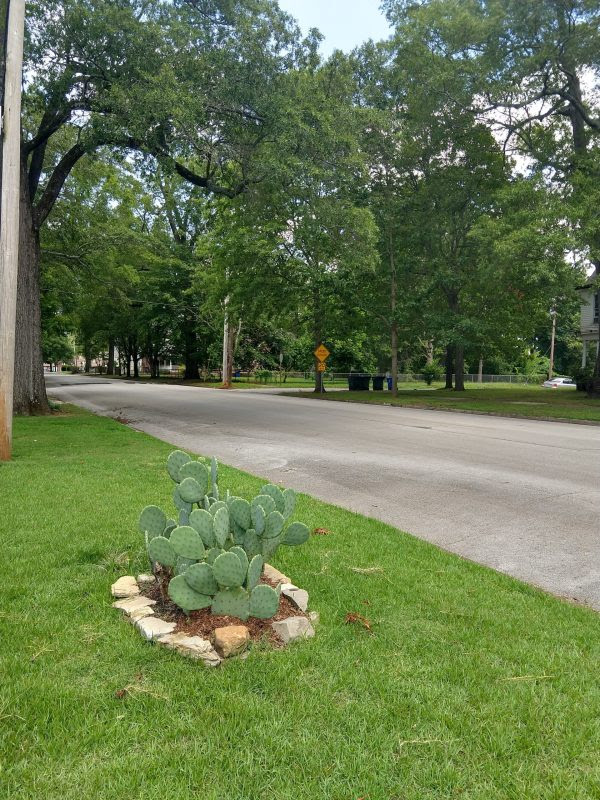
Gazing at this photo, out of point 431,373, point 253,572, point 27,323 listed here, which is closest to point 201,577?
point 253,572

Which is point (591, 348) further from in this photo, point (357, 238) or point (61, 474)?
point (61, 474)

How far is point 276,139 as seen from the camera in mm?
11562

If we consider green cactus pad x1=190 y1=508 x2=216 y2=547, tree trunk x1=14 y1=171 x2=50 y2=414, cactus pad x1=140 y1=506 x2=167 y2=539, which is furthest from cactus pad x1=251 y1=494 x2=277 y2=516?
tree trunk x1=14 y1=171 x2=50 y2=414

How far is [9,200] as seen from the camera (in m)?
8.00

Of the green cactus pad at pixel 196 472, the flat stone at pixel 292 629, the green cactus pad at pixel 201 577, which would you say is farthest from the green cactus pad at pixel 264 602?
the green cactus pad at pixel 196 472

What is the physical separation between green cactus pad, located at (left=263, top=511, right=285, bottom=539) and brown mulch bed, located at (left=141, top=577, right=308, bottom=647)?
16.2 inches

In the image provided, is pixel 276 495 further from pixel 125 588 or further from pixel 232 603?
pixel 125 588

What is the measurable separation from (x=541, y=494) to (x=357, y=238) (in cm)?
930

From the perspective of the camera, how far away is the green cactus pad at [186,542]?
2914 millimetres

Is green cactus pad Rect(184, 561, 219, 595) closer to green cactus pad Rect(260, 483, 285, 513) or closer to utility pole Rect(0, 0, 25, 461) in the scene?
green cactus pad Rect(260, 483, 285, 513)

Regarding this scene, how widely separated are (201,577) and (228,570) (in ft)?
0.54

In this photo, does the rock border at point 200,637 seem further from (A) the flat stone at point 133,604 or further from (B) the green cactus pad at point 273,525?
(B) the green cactus pad at point 273,525

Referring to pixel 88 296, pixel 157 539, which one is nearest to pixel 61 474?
pixel 157 539

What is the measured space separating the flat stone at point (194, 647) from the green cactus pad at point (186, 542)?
1.29 ft
